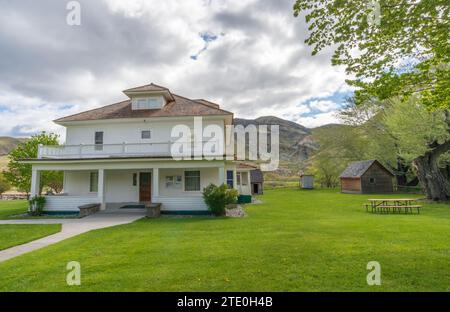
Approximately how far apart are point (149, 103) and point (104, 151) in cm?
496

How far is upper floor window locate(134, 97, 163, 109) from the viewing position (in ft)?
64.1

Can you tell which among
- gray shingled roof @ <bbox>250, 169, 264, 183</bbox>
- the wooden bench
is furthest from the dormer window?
gray shingled roof @ <bbox>250, 169, 264, 183</bbox>

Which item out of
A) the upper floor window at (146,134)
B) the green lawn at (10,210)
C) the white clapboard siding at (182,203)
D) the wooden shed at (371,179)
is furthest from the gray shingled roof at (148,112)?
the wooden shed at (371,179)

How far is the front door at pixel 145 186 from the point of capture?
1795cm

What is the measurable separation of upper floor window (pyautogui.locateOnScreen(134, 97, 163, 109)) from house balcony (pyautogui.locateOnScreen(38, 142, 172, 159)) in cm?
379

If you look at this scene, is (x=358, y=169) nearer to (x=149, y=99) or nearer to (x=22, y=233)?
(x=149, y=99)

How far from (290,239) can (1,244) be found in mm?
9657

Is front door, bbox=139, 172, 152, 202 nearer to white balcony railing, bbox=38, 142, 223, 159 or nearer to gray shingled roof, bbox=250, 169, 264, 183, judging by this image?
white balcony railing, bbox=38, 142, 223, 159

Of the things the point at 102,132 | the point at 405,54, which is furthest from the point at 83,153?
the point at 405,54

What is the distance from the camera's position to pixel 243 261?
237 inches

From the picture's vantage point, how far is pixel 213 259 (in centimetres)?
624

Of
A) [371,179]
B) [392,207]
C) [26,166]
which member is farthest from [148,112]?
[371,179]

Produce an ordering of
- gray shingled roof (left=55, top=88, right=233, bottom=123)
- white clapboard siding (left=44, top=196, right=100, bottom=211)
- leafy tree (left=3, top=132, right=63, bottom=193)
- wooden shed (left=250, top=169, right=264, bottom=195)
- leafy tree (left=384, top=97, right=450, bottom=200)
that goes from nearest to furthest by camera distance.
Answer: white clapboard siding (left=44, top=196, right=100, bottom=211) → gray shingled roof (left=55, top=88, right=233, bottom=123) → leafy tree (left=384, top=97, right=450, bottom=200) → leafy tree (left=3, top=132, right=63, bottom=193) → wooden shed (left=250, top=169, right=264, bottom=195)
